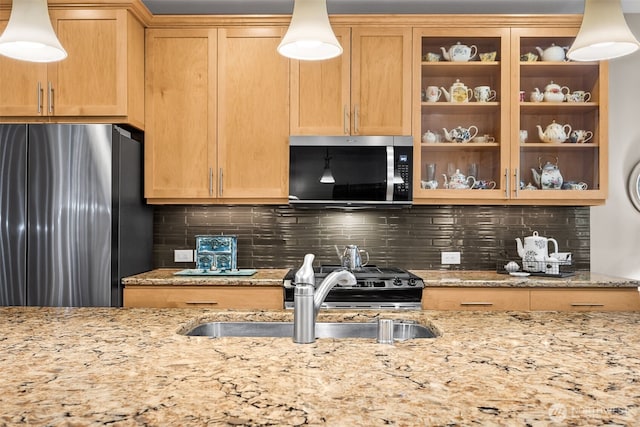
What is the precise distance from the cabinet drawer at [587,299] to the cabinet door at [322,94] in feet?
5.28

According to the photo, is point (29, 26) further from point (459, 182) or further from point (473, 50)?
point (473, 50)

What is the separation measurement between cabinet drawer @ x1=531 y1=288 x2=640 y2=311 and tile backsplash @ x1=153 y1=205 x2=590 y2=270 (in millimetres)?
655

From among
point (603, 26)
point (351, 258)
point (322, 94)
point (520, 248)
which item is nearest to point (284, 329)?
point (603, 26)

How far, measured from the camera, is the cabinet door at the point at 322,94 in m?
Result: 3.30

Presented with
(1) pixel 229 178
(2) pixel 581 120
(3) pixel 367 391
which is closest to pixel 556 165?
(2) pixel 581 120

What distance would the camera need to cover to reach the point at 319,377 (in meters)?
1.00

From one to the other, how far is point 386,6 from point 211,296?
7.70ft

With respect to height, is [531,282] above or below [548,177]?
below

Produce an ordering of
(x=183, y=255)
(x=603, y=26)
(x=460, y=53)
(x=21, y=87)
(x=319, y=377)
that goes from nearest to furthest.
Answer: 1. (x=319, y=377)
2. (x=603, y=26)
3. (x=21, y=87)
4. (x=460, y=53)
5. (x=183, y=255)

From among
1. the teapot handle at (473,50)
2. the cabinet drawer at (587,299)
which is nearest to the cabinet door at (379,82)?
the teapot handle at (473,50)

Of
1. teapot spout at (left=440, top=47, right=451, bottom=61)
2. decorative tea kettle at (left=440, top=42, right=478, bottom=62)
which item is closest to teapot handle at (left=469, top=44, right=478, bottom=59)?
decorative tea kettle at (left=440, top=42, right=478, bottom=62)

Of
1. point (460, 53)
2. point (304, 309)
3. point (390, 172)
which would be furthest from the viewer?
point (460, 53)

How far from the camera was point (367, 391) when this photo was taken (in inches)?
36.2

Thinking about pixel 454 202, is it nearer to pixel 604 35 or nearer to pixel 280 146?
pixel 280 146
